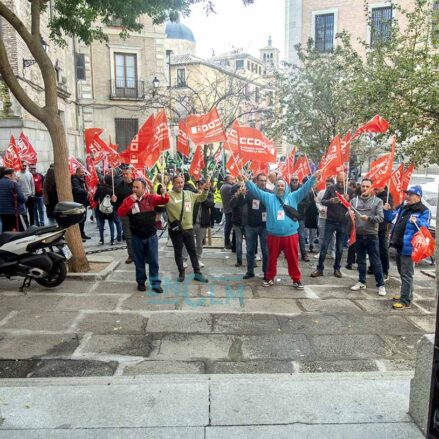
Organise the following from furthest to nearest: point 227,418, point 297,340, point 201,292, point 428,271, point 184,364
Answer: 1. point 428,271
2. point 201,292
3. point 297,340
4. point 184,364
5. point 227,418

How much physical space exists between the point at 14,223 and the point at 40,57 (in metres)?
3.92

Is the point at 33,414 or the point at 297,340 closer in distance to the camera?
the point at 33,414

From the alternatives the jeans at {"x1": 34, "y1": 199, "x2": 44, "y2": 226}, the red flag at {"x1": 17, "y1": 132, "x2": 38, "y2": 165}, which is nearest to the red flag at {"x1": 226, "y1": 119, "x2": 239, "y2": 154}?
the red flag at {"x1": 17, "y1": 132, "x2": 38, "y2": 165}

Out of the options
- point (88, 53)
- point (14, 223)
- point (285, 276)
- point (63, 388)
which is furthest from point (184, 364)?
point (88, 53)

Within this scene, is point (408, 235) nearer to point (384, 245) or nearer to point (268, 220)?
point (384, 245)

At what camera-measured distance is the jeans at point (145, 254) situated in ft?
23.6

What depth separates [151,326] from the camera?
5.80 metres

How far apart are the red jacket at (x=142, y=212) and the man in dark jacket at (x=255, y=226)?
1.76m

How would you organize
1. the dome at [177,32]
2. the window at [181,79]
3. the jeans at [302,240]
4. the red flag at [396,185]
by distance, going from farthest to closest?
the dome at [177,32] → the window at [181,79] → the jeans at [302,240] → the red flag at [396,185]

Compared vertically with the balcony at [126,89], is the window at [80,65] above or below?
above

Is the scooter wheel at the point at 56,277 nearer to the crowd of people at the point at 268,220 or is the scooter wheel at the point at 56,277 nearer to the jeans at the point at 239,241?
the crowd of people at the point at 268,220

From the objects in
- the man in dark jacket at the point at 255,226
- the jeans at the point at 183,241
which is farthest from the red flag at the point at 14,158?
the man in dark jacket at the point at 255,226

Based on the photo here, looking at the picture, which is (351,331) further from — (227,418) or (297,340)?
(227,418)

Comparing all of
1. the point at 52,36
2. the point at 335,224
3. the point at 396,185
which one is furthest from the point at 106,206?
the point at 396,185
